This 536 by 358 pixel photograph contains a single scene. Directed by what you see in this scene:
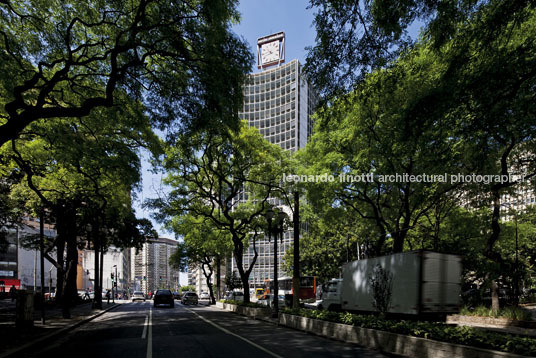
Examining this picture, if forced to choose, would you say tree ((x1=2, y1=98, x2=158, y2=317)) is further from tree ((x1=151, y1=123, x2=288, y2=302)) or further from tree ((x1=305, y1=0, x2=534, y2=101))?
tree ((x1=305, y1=0, x2=534, y2=101))

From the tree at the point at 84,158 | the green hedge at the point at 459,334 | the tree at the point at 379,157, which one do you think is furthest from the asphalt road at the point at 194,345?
the tree at the point at 379,157

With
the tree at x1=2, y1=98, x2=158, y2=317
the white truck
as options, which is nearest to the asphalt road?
the white truck

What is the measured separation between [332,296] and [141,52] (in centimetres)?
1719

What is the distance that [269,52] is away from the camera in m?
130

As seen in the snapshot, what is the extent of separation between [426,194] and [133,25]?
16.5 metres

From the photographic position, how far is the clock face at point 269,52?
128875 millimetres

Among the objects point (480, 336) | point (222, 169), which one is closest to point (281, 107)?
point (222, 169)

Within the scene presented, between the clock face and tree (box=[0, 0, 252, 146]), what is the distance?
122m

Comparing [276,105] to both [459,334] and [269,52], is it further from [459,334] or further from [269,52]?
[459,334]

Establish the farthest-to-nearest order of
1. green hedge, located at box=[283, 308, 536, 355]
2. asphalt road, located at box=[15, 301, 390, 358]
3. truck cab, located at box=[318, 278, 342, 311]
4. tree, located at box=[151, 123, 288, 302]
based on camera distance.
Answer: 1. tree, located at box=[151, 123, 288, 302]
2. truck cab, located at box=[318, 278, 342, 311]
3. asphalt road, located at box=[15, 301, 390, 358]
4. green hedge, located at box=[283, 308, 536, 355]

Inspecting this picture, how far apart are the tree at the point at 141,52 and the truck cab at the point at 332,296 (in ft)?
46.3

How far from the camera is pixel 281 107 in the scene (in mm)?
128625

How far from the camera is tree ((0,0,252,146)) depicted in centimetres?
1039

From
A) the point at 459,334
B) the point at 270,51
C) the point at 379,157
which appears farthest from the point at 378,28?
the point at 270,51
